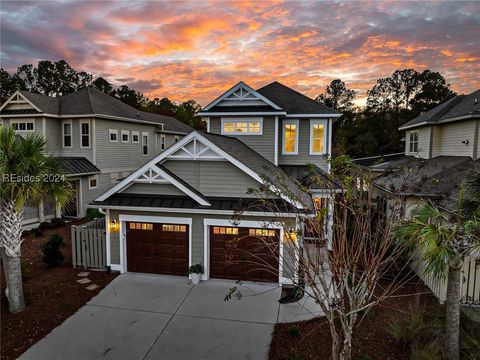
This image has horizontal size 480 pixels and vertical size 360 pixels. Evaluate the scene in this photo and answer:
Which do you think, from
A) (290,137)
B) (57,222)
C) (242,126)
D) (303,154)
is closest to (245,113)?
(242,126)

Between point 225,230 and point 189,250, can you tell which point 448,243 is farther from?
point 189,250

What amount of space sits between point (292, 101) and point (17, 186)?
13.4 m

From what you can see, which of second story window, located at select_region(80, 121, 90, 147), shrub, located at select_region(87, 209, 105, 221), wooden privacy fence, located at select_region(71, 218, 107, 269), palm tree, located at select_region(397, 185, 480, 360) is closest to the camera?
palm tree, located at select_region(397, 185, 480, 360)

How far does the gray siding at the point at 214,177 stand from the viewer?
10242 mm

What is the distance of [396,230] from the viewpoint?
6016mm

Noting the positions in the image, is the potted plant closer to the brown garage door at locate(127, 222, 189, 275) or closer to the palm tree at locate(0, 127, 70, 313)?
the brown garage door at locate(127, 222, 189, 275)

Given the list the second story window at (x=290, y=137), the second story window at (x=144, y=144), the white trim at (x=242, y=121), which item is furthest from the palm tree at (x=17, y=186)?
the second story window at (x=144, y=144)

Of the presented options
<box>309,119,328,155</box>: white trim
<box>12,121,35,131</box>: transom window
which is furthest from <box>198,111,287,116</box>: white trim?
→ <box>12,121,35,131</box>: transom window

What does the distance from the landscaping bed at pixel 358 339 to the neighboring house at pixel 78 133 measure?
15.2 meters

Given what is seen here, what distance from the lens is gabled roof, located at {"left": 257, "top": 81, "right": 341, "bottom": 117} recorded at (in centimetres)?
1577

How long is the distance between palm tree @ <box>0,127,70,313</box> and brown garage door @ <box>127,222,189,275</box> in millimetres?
3171

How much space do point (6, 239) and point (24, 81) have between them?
51452 millimetres

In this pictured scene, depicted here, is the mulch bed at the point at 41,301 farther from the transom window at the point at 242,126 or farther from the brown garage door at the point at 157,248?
the transom window at the point at 242,126

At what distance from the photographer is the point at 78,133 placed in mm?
19719
